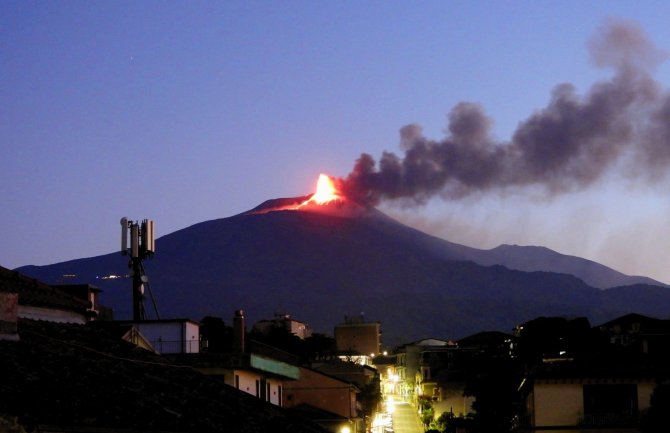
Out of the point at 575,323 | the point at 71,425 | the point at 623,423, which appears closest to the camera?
the point at 71,425

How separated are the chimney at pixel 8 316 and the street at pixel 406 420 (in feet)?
240

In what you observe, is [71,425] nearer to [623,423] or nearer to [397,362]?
[623,423]

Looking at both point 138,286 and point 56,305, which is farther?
point 138,286

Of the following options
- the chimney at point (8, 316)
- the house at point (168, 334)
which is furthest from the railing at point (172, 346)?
the chimney at point (8, 316)

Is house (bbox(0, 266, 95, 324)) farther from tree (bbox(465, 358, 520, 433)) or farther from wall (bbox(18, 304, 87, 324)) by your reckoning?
tree (bbox(465, 358, 520, 433))

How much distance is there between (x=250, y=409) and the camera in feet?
56.7

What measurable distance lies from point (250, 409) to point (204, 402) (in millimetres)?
1153

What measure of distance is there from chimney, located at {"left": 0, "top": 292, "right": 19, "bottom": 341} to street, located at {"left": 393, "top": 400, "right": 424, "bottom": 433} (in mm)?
73065

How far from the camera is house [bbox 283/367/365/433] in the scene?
51.5 meters

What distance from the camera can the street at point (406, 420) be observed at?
296 ft

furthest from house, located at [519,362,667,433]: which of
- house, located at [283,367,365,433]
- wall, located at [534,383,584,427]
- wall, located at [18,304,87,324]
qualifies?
wall, located at [18,304,87,324]

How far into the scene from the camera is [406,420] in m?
97.4

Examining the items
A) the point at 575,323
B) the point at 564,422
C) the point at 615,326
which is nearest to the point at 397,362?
the point at 615,326

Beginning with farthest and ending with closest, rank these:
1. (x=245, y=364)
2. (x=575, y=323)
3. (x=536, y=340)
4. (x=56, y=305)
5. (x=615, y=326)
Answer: (x=615, y=326) < (x=575, y=323) < (x=536, y=340) < (x=245, y=364) < (x=56, y=305)
